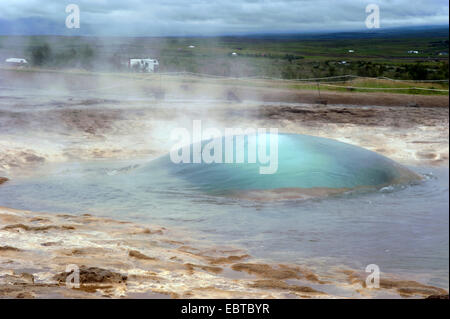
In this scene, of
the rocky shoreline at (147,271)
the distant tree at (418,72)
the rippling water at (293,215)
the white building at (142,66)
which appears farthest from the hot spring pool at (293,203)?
the white building at (142,66)

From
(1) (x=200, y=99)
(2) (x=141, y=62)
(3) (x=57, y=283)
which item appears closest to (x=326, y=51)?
(2) (x=141, y=62)

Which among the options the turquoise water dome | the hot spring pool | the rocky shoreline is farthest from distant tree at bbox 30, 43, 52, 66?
the rocky shoreline

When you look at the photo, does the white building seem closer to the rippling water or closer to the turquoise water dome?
the rippling water

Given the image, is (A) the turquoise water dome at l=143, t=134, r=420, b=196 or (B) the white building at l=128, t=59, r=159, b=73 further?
(B) the white building at l=128, t=59, r=159, b=73

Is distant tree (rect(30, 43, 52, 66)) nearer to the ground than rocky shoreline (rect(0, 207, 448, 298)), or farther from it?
farther from it

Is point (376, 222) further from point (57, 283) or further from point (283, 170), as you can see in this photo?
point (57, 283)
